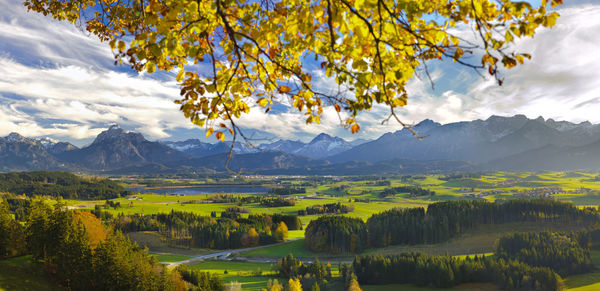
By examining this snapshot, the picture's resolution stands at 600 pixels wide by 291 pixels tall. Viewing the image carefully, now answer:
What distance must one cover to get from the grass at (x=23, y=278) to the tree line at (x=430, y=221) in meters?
67.4

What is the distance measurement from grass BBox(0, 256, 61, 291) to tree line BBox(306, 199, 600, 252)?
221 feet

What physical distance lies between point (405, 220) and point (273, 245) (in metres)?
44.6

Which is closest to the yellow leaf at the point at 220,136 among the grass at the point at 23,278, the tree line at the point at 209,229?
the grass at the point at 23,278

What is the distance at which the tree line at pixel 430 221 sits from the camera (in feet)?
307

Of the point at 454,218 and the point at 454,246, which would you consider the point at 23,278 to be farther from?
the point at 454,218

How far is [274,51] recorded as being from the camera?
4.22 metres

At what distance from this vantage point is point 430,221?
330ft

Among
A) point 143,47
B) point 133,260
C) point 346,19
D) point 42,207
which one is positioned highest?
point 346,19

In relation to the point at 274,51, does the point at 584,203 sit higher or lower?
lower

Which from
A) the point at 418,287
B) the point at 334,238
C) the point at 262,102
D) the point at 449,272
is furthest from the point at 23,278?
the point at 334,238

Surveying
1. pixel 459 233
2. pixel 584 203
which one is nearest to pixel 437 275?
pixel 459 233

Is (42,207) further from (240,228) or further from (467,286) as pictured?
(467,286)

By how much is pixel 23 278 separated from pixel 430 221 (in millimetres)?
99998

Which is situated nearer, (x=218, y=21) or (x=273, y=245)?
(x=218, y=21)
